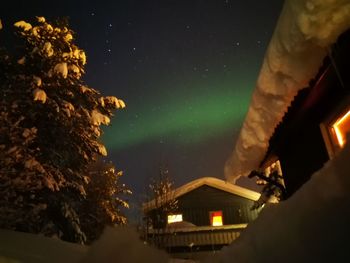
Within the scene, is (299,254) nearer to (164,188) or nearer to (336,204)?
(336,204)

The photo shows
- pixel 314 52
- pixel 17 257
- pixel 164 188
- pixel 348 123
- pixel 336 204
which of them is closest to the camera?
pixel 336 204

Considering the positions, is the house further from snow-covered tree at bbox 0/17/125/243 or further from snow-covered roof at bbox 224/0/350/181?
snow-covered roof at bbox 224/0/350/181

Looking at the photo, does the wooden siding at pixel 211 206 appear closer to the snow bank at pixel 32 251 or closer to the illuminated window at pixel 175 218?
the illuminated window at pixel 175 218

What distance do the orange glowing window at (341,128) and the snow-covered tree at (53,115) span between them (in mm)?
7853

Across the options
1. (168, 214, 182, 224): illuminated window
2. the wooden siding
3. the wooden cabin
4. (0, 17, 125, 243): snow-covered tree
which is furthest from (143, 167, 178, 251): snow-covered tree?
the wooden cabin

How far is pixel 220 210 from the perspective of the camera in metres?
21.8

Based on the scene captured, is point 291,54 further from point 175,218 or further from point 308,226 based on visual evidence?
point 175,218

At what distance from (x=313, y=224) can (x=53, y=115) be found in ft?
35.9

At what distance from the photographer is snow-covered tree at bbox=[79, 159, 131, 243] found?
46.8ft

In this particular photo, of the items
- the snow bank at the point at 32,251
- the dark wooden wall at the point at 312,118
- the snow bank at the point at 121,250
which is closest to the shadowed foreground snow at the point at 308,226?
the snow bank at the point at 121,250

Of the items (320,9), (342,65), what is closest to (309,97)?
(342,65)

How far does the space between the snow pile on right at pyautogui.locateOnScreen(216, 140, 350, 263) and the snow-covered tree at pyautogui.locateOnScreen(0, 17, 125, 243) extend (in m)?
8.72

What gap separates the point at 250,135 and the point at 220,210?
54.7ft

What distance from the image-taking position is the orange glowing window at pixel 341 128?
4.65 m
